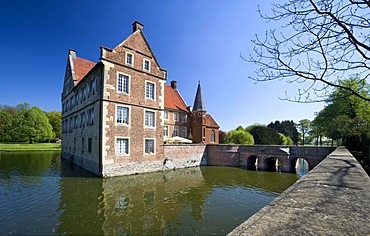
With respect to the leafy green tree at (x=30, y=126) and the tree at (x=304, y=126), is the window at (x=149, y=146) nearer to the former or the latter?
the leafy green tree at (x=30, y=126)

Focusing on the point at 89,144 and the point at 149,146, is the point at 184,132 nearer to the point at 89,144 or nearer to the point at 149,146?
the point at 149,146

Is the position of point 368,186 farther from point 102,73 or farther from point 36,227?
point 102,73

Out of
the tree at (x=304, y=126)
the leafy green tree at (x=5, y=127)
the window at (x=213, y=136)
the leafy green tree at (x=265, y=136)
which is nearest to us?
the window at (x=213, y=136)

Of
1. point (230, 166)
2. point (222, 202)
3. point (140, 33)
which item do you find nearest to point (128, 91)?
point (140, 33)

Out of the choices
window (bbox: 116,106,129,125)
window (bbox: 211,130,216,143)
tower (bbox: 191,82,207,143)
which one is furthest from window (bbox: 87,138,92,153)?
window (bbox: 211,130,216,143)

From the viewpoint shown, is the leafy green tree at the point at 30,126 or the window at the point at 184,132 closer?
the window at the point at 184,132

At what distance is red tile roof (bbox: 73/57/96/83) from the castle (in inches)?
26.1

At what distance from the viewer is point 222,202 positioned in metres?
10.4

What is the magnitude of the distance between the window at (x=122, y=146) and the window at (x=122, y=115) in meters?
1.50

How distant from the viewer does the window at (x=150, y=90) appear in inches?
740

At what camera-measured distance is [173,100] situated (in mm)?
29938

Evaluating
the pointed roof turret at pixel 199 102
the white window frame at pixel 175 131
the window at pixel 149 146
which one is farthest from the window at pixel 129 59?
the pointed roof turret at pixel 199 102

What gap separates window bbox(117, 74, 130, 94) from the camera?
1666 cm

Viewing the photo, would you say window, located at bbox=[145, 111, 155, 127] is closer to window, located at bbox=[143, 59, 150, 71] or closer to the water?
window, located at bbox=[143, 59, 150, 71]
